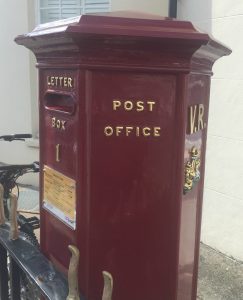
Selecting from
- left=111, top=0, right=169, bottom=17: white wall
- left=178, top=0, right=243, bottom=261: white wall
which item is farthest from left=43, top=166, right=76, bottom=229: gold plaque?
left=111, top=0, right=169, bottom=17: white wall

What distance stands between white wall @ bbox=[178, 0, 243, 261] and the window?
142cm

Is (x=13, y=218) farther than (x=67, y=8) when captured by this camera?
No

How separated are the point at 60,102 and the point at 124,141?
12.0 inches

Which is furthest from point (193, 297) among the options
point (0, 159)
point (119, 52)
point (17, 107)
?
point (0, 159)

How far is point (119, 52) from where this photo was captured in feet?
4.19

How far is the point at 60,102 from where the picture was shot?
151 cm

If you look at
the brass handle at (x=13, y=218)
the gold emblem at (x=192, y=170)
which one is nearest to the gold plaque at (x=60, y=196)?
the brass handle at (x=13, y=218)

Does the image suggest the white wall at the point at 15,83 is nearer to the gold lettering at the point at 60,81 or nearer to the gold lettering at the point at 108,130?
the gold lettering at the point at 60,81

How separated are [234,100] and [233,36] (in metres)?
0.50

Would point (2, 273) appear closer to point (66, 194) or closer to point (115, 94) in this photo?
point (66, 194)

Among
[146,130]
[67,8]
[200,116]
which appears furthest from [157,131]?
[67,8]

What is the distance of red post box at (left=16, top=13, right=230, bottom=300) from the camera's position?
1.28 m

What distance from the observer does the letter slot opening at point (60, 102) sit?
4.60 ft

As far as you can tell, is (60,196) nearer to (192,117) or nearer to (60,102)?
(60,102)
